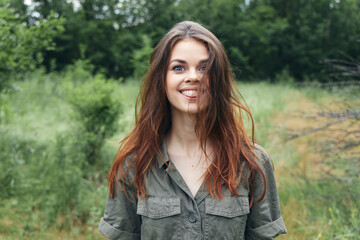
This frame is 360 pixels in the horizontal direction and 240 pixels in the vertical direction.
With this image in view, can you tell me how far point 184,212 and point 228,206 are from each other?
0.21 m

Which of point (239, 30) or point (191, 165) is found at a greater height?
point (191, 165)

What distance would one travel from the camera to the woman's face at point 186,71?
163 centimetres

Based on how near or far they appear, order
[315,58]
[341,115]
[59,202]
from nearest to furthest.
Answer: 1. [341,115]
2. [59,202]
3. [315,58]

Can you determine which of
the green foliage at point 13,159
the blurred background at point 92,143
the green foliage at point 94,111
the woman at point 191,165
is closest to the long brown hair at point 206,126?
the woman at point 191,165

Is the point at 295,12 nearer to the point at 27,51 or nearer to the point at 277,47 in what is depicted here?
the point at 277,47

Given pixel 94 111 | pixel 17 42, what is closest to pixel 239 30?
pixel 94 111

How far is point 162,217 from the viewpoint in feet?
5.22

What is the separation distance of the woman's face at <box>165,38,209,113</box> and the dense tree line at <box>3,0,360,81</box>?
54.1 feet

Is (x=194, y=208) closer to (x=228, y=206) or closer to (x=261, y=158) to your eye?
(x=228, y=206)

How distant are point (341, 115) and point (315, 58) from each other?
61.6ft

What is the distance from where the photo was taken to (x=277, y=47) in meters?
21.4

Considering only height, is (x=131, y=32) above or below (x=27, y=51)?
below

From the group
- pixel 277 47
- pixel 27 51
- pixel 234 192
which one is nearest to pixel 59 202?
pixel 27 51

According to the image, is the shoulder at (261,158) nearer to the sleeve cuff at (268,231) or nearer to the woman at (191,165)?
the woman at (191,165)
